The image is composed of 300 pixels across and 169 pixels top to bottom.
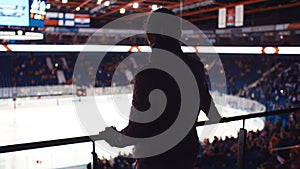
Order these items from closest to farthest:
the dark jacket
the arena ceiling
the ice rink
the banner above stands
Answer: the dark jacket < the banner above stands < the ice rink < the arena ceiling

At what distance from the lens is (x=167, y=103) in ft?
4.04

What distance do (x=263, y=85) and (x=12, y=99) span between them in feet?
31.7

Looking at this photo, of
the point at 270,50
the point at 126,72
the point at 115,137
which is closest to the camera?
the point at 115,137

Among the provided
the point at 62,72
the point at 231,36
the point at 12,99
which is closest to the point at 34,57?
the point at 62,72

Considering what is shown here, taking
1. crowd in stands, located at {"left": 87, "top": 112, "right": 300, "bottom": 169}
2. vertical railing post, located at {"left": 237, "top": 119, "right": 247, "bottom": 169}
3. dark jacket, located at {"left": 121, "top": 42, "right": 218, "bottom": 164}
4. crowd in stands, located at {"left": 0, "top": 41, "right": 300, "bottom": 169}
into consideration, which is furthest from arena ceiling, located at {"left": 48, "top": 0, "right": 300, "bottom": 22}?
dark jacket, located at {"left": 121, "top": 42, "right": 218, "bottom": 164}

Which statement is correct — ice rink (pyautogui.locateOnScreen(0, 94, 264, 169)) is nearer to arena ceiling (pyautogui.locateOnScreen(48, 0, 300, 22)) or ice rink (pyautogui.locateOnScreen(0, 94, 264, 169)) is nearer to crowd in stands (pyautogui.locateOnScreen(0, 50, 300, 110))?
crowd in stands (pyautogui.locateOnScreen(0, 50, 300, 110))

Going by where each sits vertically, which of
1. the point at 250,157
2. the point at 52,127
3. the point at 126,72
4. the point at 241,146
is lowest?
the point at 52,127

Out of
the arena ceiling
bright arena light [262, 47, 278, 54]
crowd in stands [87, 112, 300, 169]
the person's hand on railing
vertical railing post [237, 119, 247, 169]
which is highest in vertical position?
the arena ceiling

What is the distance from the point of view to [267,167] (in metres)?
3.41

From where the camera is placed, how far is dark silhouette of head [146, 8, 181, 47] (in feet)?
4.13

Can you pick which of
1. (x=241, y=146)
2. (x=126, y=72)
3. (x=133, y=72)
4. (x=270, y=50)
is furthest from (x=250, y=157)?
(x=126, y=72)

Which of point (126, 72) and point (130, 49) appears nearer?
point (130, 49)

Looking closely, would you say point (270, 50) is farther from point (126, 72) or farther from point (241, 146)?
point (126, 72)

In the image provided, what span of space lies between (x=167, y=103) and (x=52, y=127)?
28.3ft
